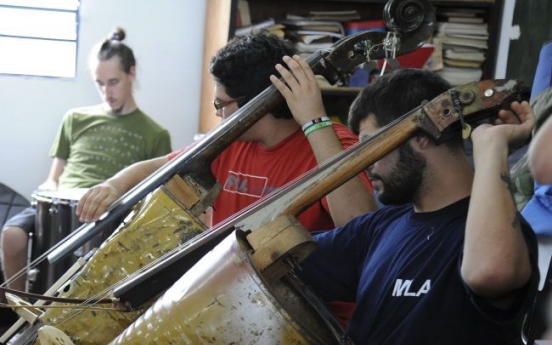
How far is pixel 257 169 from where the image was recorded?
1935 millimetres

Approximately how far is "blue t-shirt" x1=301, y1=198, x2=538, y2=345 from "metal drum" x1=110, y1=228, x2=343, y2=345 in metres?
0.14

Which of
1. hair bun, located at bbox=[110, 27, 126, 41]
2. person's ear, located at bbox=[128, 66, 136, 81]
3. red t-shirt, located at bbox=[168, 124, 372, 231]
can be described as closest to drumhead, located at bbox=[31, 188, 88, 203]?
person's ear, located at bbox=[128, 66, 136, 81]

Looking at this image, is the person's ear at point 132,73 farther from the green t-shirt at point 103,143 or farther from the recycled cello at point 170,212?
the recycled cello at point 170,212

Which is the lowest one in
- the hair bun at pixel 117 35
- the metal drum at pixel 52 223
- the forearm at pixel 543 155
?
the metal drum at pixel 52 223

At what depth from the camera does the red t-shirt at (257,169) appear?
1867 millimetres

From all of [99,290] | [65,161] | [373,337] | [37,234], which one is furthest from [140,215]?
[65,161]

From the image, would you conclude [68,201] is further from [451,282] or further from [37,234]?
[451,282]

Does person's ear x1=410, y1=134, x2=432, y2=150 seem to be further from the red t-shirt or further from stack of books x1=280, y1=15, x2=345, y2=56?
stack of books x1=280, y1=15, x2=345, y2=56

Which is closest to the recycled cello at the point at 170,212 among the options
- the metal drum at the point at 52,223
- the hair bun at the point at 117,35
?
the metal drum at the point at 52,223

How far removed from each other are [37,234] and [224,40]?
3.60 feet

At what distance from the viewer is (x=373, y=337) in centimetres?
127

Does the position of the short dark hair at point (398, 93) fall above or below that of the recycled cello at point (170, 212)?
above

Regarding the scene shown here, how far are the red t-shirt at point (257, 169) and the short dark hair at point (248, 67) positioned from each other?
0.08 m

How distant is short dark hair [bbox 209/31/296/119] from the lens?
6.29 feet
